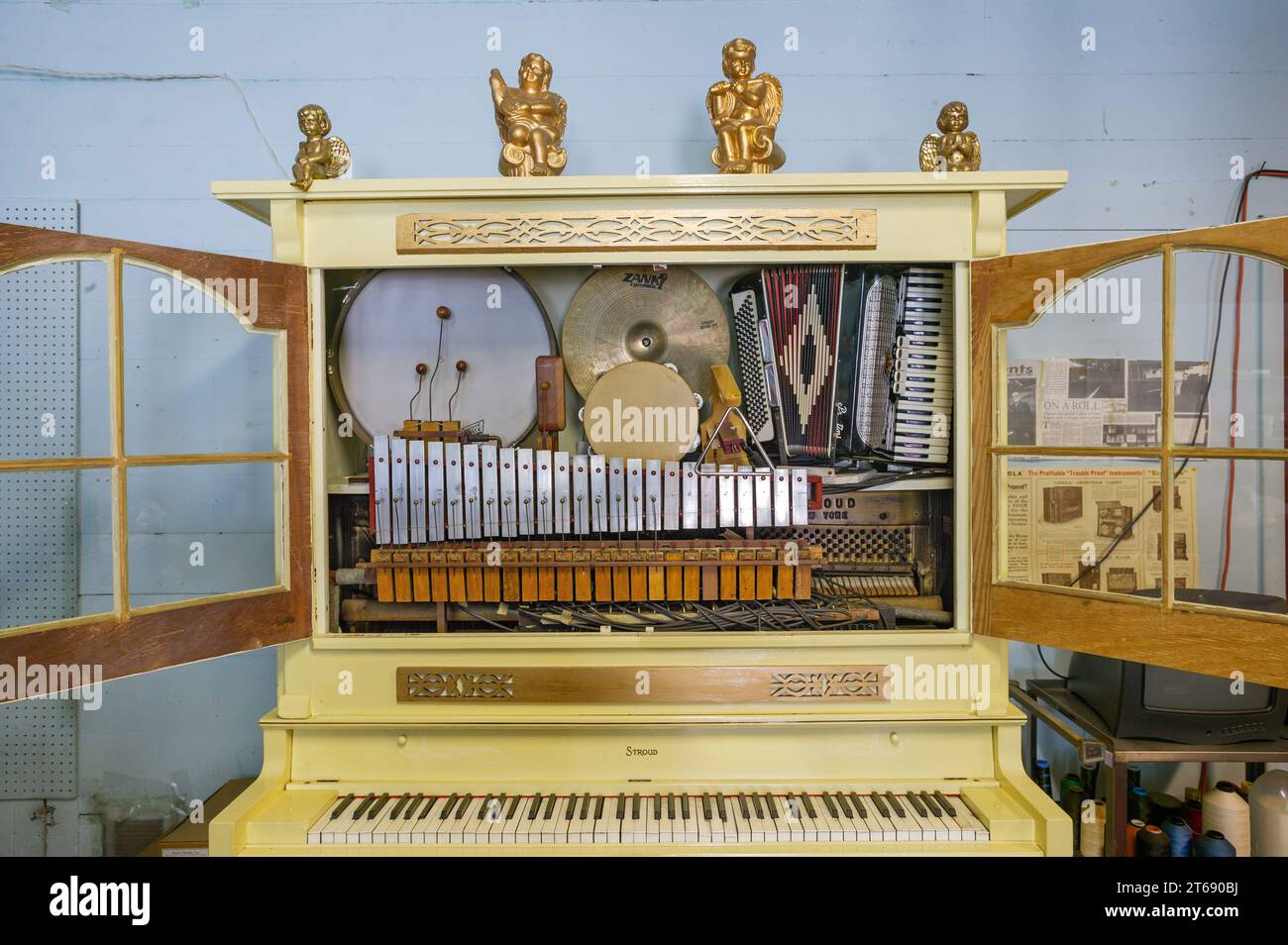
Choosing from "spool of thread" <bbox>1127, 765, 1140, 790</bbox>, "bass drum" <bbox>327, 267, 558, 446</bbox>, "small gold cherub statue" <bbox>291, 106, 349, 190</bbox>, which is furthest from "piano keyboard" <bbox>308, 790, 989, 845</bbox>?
"small gold cherub statue" <bbox>291, 106, 349, 190</bbox>

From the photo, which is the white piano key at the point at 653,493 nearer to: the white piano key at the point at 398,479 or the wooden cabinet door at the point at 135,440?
the white piano key at the point at 398,479

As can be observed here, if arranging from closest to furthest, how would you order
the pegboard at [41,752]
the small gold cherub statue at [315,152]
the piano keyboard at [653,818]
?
the piano keyboard at [653,818], the small gold cherub statue at [315,152], the pegboard at [41,752]

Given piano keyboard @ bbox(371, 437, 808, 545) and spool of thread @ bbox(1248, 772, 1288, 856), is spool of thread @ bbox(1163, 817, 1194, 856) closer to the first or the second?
spool of thread @ bbox(1248, 772, 1288, 856)

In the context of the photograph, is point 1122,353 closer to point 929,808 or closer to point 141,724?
point 929,808

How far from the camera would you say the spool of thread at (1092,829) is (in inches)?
89.9

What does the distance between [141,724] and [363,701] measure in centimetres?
135

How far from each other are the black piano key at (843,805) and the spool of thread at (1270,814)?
4.47 ft

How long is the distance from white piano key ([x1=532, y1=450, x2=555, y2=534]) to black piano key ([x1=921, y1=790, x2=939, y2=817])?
1.24 m

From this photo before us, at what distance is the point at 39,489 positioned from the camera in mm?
2711

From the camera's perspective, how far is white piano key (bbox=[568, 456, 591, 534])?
83.4 inches

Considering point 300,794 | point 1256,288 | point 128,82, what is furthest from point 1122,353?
point 128,82

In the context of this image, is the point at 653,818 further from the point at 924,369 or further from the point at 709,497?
the point at 924,369

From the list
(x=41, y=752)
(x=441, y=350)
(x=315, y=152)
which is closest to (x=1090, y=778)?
(x=441, y=350)

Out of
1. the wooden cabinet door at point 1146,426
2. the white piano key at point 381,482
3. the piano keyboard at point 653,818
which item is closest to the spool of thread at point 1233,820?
the wooden cabinet door at point 1146,426
